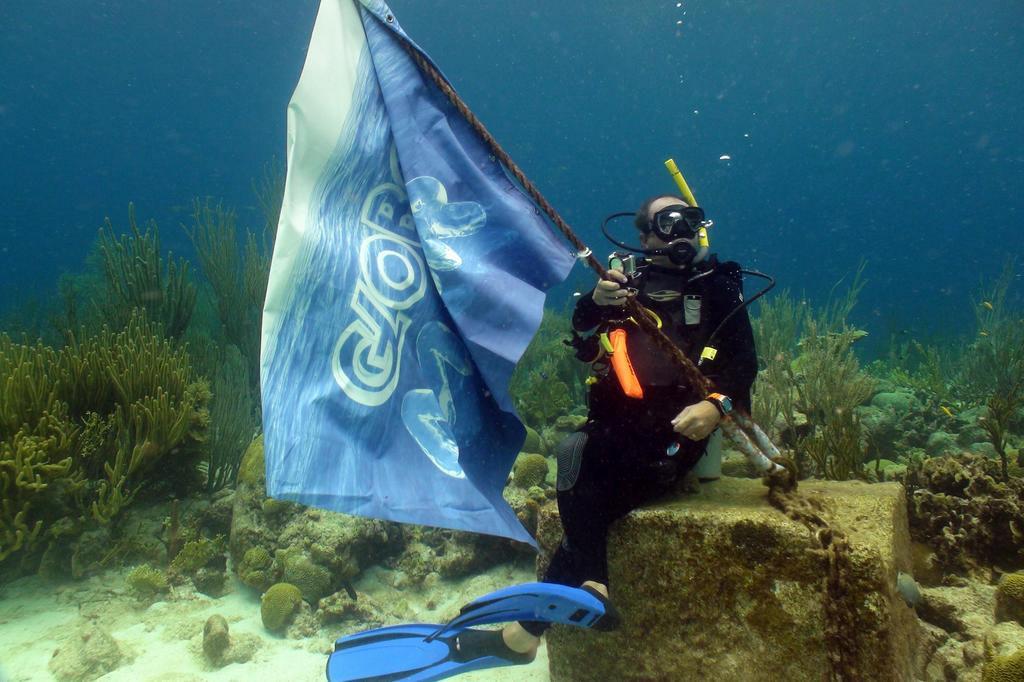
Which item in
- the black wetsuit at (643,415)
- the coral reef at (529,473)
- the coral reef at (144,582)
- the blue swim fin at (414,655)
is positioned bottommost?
the coral reef at (144,582)

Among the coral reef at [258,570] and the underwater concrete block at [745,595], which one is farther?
the coral reef at [258,570]

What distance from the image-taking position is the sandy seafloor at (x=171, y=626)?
336 centimetres

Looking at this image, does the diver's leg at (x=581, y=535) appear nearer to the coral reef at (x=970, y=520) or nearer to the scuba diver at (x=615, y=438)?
the scuba diver at (x=615, y=438)

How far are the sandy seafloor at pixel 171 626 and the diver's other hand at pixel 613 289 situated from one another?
7.53 feet

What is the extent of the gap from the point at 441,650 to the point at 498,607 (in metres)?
0.49

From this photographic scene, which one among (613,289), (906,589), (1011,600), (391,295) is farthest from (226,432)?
(1011,600)

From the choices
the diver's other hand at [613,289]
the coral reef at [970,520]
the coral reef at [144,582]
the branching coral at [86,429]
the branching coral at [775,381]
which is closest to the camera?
the diver's other hand at [613,289]

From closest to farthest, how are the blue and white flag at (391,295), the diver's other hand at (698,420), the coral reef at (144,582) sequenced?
the blue and white flag at (391,295)
the diver's other hand at (698,420)
the coral reef at (144,582)

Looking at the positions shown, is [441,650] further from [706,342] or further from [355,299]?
[706,342]

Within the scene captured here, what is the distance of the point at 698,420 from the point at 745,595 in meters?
0.74

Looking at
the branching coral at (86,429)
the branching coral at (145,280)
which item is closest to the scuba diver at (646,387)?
the branching coral at (86,429)

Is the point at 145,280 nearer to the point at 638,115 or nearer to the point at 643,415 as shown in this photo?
the point at 643,415

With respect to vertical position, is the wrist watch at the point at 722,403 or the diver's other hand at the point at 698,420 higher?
the wrist watch at the point at 722,403

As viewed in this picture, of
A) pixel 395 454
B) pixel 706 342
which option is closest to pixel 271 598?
pixel 395 454
